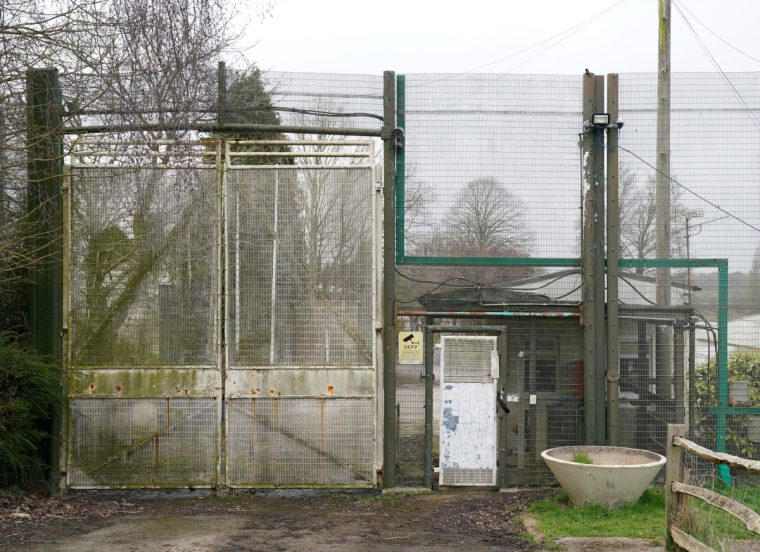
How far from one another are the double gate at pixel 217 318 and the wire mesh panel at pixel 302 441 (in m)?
0.02

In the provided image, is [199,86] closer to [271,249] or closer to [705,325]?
[271,249]

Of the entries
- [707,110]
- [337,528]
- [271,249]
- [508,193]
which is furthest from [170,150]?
[707,110]

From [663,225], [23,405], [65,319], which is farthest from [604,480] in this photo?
[65,319]

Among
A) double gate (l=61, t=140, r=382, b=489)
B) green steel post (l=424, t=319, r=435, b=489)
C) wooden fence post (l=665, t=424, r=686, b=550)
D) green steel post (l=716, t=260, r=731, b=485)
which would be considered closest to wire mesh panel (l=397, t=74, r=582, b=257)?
double gate (l=61, t=140, r=382, b=489)

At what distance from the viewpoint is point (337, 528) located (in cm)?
780

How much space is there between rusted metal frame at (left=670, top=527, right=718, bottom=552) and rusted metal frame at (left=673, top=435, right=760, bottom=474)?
552 millimetres

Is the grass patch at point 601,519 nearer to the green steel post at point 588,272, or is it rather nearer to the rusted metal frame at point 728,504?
the rusted metal frame at point 728,504

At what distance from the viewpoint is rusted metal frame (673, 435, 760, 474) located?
17.8 feet

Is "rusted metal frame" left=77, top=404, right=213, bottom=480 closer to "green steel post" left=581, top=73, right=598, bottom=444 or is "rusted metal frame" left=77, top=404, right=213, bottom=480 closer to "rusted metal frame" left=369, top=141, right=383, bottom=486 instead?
"rusted metal frame" left=369, top=141, right=383, bottom=486

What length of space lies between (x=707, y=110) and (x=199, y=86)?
5.53 meters

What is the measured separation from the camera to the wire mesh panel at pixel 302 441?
9250mm

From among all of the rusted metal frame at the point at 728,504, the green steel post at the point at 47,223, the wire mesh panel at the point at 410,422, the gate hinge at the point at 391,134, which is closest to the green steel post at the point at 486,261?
the wire mesh panel at the point at 410,422

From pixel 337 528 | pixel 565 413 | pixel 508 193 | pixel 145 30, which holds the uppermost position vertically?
pixel 145 30

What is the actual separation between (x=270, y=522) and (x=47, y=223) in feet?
12.9
